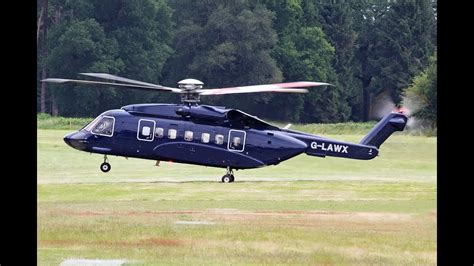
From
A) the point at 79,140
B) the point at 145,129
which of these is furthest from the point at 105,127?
the point at 145,129

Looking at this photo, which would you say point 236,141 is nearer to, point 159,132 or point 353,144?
point 159,132

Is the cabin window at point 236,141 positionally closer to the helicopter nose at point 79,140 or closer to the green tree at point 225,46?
the helicopter nose at point 79,140

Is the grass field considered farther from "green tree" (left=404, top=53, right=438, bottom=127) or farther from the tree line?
the tree line

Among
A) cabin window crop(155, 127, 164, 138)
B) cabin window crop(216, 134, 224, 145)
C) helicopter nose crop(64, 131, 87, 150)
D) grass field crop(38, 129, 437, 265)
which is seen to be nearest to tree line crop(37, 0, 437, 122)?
grass field crop(38, 129, 437, 265)

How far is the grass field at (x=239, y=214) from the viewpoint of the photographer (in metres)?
21.0

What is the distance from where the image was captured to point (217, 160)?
3056cm

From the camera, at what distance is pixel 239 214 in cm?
2742

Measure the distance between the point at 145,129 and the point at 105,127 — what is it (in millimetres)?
988

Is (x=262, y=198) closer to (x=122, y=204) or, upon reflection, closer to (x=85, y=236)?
(x=122, y=204)

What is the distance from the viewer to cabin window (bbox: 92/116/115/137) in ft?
99.3

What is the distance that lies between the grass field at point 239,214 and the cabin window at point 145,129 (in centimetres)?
152

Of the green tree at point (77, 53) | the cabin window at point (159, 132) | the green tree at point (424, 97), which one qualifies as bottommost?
the green tree at point (77, 53)

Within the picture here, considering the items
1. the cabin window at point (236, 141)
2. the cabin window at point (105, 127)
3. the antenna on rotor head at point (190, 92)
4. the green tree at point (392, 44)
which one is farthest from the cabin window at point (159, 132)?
the green tree at point (392, 44)
